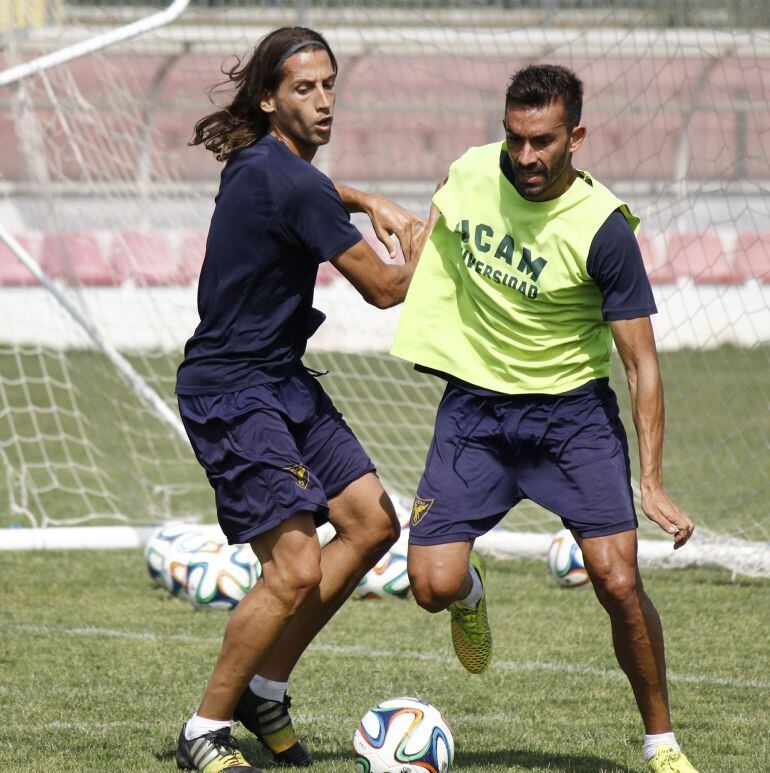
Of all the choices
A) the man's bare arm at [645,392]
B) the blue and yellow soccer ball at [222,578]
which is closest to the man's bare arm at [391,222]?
the man's bare arm at [645,392]

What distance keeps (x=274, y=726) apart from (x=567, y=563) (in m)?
3.07

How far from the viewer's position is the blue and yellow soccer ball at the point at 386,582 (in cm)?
698

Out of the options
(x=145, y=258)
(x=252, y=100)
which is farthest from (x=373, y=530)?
(x=145, y=258)

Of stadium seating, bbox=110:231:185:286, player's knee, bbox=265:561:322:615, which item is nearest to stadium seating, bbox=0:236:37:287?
stadium seating, bbox=110:231:185:286

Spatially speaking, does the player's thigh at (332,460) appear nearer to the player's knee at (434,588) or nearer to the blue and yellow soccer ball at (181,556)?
the player's knee at (434,588)

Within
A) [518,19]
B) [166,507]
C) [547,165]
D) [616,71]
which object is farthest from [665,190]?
[547,165]

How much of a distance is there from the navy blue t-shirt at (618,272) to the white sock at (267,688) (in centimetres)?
154

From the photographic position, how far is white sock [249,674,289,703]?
439 cm

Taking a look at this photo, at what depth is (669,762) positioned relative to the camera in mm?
4082

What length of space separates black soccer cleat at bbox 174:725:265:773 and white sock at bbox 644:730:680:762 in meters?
1.14

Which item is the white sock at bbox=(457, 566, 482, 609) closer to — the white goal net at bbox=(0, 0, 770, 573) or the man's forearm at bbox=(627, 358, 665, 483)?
the man's forearm at bbox=(627, 358, 665, 483)

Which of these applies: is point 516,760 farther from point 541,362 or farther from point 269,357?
point 269,357

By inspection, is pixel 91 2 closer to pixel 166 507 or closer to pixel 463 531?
pixel 166 507

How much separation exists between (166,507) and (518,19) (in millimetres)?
4359
